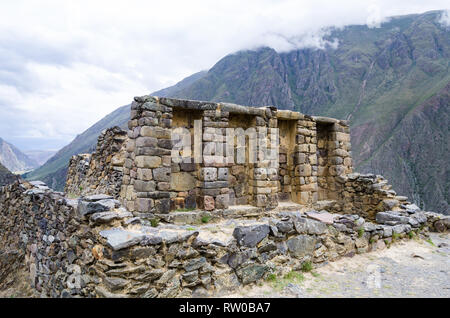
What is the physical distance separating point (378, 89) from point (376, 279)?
63.6 meters

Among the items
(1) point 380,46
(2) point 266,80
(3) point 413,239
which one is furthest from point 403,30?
(3) point 413,239

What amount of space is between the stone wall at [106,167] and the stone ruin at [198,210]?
2.0 inches

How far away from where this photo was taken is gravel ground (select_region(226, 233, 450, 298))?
4.68 m

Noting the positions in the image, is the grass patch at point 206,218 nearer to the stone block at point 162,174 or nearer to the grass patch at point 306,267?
the stone block at point 162,174

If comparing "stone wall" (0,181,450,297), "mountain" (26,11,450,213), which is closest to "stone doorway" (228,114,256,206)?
"stone wall" (0,181,450,297)

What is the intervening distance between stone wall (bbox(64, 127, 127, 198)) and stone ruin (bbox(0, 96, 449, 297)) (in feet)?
0.17

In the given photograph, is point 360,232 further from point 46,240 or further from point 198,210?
point 46,240

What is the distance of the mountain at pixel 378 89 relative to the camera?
4669 centimetres

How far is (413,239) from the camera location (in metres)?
7.55

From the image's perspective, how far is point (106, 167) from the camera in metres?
10.8

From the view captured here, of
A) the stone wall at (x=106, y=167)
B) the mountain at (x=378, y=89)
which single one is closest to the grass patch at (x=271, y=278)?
the stone wall at (x=106, y=167)
